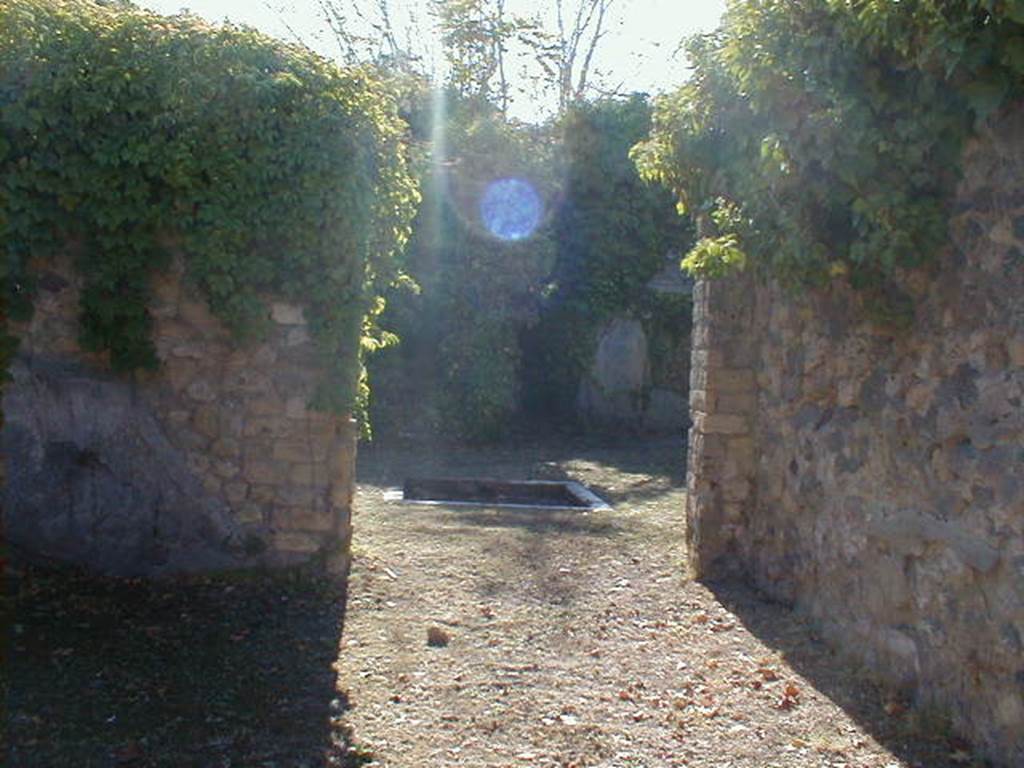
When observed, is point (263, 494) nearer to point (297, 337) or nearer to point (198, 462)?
point (198, 462)

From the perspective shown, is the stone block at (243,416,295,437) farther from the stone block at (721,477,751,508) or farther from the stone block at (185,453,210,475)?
the stone block at (721,477,751,508)

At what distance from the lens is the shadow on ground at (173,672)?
3793mm

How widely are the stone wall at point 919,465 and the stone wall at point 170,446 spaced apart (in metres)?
2.32

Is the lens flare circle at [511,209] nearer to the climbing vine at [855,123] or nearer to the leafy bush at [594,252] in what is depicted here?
the leafy bush at [594,252]

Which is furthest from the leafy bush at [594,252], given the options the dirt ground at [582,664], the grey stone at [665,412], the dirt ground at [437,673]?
the dirt ground at [437,673]

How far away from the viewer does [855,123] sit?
404cm

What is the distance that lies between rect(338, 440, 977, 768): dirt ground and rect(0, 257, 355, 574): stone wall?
2.19 feet

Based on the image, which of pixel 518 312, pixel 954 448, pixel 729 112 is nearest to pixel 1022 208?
pixel 954 448

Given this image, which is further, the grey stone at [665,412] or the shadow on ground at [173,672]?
the grey stone at [665,412]

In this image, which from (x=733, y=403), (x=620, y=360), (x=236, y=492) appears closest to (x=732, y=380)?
(x=733, y=403)

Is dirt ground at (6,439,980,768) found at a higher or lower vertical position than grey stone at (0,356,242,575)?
lower

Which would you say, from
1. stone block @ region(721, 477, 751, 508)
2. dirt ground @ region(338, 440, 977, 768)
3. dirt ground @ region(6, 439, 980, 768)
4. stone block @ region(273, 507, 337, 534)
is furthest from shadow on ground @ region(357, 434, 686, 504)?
stone block @ region(273, 507, 337, 534)

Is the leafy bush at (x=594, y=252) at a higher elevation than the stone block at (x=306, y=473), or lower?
higher

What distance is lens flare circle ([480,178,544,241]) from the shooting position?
43.5 feet
